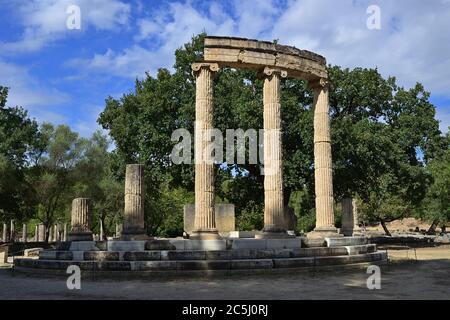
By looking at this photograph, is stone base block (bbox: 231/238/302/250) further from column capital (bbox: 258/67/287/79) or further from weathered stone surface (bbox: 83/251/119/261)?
column capital (bbox: 258/67/287/79)

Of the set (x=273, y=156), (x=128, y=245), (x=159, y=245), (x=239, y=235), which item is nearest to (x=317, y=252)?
(x=273, y=156)

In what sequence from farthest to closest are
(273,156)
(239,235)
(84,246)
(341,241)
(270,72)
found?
1. (239,235)
2. (270,72)
3. (273,156)
4. (341,241)
5. (84,246)

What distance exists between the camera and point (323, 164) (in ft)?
69.5

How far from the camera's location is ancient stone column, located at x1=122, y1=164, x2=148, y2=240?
60.4 ft

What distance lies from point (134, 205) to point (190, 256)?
457 cm

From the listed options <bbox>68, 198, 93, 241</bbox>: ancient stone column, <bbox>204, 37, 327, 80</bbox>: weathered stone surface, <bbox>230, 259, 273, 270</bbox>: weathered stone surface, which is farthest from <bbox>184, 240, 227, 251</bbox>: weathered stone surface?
<bbox>204, 37, 327, 80</bbox>: weathered stone surface

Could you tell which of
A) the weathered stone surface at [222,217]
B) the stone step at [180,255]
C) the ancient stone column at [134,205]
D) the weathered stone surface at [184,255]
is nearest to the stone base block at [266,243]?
the stone step at [180,255]

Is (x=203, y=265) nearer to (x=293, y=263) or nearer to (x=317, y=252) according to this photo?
(x=293, y=263)

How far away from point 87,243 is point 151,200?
1106 inches

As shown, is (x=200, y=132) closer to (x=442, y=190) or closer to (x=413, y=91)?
(x=413, y=91)

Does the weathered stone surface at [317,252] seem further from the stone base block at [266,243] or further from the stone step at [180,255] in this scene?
the stone base block at [266,243]

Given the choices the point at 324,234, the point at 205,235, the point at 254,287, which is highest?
the point at 205,235

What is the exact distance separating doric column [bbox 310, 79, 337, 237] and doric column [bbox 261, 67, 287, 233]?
2.36 meters

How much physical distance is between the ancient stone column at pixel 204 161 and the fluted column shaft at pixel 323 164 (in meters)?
5.44
